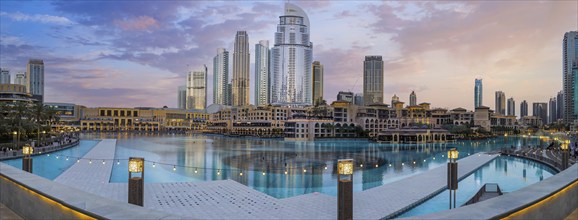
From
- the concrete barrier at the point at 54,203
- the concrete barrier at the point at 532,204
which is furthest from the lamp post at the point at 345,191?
the concrete barrier at the point at 54,203

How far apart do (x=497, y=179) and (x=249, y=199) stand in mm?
18447

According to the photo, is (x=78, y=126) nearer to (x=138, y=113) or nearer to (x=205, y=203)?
(x=138, y=113)

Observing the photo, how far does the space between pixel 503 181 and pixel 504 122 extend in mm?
151529

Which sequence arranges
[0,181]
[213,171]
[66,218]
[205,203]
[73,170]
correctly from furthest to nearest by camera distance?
1. [213,171]
2. [73,170]
3. [205,203]
4. [0,181]
5. [66,218]

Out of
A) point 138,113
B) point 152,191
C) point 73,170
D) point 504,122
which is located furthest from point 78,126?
point 504,122

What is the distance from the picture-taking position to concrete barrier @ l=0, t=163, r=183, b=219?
4.34 m

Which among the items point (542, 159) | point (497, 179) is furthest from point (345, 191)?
point (542, 159)

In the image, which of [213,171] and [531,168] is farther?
[531,168]

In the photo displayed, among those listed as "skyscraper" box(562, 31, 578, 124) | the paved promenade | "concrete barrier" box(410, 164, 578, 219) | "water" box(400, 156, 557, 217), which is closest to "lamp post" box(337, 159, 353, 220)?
"concrete barrier" box(410, 164, 578, 219)

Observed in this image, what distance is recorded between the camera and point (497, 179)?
2698 cm

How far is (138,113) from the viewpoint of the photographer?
159375 mm

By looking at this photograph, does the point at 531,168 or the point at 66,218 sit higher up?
the point at 66,218

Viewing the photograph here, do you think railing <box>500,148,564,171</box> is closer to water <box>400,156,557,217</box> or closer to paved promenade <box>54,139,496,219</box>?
water <box>400,156,557,217</box>

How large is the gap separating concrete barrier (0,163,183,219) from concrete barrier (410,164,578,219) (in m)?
3.00
